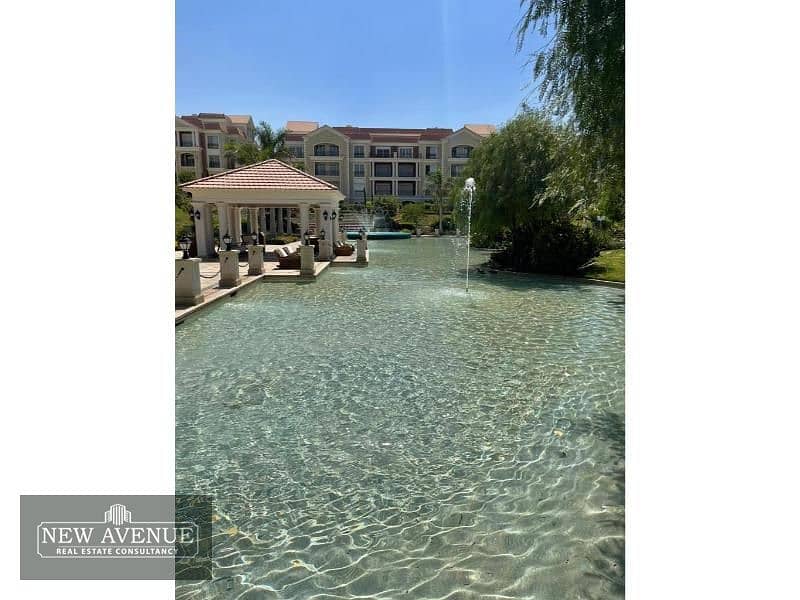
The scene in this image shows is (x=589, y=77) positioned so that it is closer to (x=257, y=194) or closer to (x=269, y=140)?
(x=257, y=194)

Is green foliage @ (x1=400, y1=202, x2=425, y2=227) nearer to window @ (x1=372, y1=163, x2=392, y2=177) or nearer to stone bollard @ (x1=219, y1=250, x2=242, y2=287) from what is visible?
window @ (x1=372, y1=163, x2=392, y2=177)

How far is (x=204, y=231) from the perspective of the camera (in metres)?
22.9

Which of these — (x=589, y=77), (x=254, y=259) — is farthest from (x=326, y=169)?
(x=589, y=77)

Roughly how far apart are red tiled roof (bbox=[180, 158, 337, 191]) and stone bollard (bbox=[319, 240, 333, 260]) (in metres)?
2.61

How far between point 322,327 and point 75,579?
686 cm

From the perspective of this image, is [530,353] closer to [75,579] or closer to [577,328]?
[577,328]

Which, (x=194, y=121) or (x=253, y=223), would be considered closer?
(x=253, y=223)

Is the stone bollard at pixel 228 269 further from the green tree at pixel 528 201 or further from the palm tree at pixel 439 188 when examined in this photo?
the palm tree at pixel 439 188

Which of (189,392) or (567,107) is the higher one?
(567,107)

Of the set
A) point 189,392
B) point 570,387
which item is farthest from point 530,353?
point 189,392

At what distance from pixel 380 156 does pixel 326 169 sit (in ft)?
25.1

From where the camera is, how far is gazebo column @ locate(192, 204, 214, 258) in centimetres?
2245

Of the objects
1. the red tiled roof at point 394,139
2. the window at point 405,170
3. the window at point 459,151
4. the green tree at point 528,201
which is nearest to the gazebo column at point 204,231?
the green tree at point 528,201

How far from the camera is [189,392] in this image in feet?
20.0
